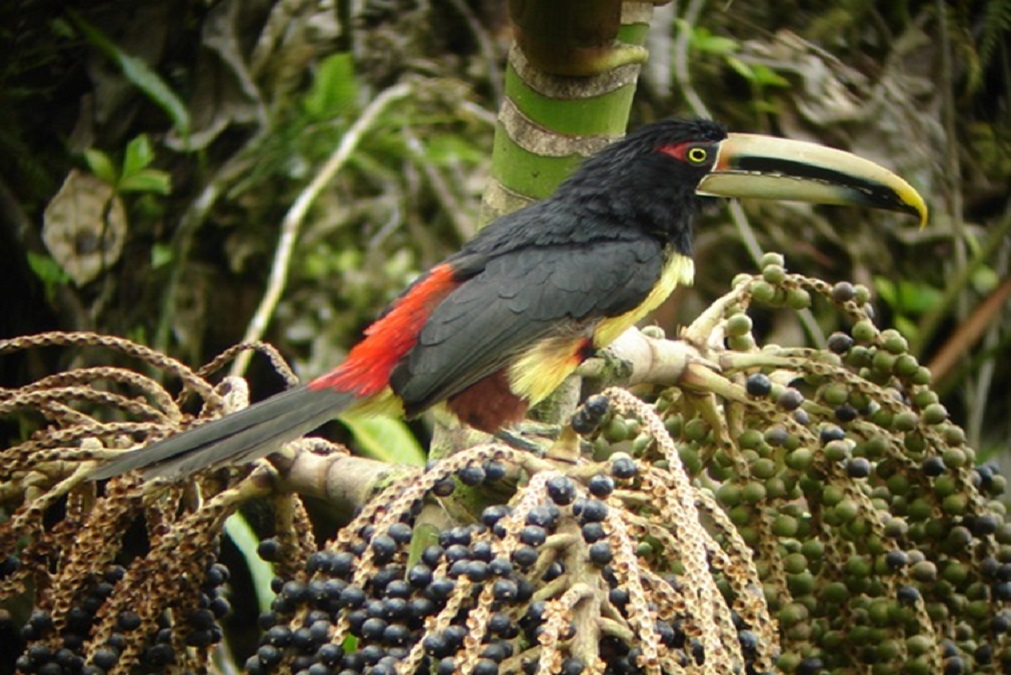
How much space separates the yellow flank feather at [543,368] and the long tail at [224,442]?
13.5 inches

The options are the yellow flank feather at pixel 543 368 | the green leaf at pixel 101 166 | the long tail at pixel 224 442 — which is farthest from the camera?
the green leaf at pixel 101 166

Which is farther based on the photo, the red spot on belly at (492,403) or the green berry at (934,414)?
the red spot on belly at (492,403)

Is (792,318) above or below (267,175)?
Result: below

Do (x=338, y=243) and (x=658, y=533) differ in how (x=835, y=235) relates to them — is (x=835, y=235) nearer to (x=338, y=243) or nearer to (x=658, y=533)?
(x=338, y=243)

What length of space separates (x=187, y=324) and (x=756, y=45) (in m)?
1.48

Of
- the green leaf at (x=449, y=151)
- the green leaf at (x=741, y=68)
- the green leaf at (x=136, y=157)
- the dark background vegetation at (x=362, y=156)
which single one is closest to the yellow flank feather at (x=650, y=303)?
the dark background vegetation at (x=362, y=156)

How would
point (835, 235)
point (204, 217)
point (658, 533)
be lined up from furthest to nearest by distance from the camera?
point (835, 235)
point (204, 217)
point (658, 533)

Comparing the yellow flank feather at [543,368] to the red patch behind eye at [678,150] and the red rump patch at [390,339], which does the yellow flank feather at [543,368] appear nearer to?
the red rump patch at [390,339]

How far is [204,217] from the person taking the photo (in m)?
3.00

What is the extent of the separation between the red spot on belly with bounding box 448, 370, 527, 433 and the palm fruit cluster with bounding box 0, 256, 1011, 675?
332 millimetres

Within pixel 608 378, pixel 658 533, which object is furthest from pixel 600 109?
pixel 658 533

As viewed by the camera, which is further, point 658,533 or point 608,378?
point 608,378

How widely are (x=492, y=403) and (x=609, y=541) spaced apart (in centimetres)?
92

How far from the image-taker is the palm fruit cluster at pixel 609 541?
125 centimetres
